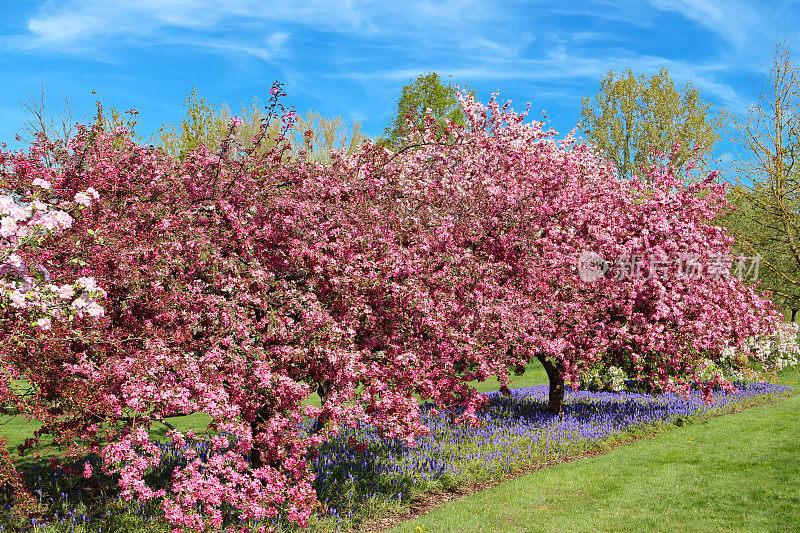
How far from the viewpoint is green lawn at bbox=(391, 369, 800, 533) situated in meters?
8.95

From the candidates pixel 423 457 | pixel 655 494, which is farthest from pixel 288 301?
pixel 655 494

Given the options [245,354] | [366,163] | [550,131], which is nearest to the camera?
[245,354]

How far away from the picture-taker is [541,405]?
17.6m

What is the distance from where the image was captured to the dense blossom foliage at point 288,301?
7797mm

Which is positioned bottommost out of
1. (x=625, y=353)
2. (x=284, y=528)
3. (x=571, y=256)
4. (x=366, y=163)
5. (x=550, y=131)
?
(x=284, y=528)

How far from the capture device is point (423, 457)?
12.0m

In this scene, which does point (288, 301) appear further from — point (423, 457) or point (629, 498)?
point (629, 498)

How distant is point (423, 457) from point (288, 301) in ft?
17.7

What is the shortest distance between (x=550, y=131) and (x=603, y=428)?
8329 millimetres

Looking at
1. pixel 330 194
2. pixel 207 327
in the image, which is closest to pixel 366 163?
pixel 330 194

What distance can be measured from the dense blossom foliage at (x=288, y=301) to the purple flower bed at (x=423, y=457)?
103 cm

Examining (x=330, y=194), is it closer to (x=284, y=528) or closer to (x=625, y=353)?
(x=284, y=528)

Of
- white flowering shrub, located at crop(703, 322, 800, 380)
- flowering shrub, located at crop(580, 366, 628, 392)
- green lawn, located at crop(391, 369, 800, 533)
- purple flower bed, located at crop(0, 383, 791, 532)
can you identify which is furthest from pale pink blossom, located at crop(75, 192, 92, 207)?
white flowering shrub, located at crop(703, 322, 800, 380)

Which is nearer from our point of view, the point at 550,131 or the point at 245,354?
the point at 245,354
